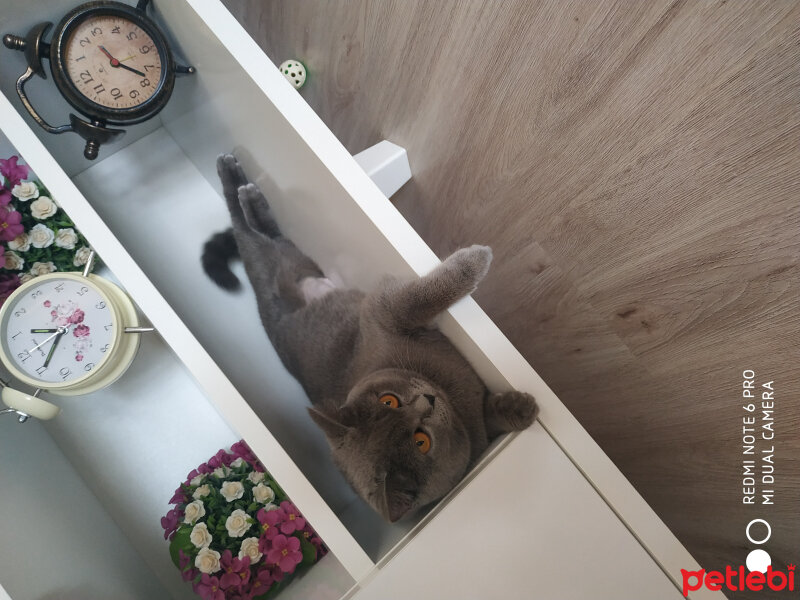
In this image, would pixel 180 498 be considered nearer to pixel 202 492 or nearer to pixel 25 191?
pixel 202 492

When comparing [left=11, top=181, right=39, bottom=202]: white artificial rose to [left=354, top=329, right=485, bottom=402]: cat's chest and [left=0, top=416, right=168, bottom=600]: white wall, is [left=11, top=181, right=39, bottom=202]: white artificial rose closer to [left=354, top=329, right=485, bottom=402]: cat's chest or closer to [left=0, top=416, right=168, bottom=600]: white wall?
[left=0, top=416, right=168, bottom=600]: white wall

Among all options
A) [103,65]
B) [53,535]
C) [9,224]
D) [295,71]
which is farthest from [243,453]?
[295,71]

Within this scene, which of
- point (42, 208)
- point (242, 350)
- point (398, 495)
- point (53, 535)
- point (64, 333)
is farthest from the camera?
point (242, 350)

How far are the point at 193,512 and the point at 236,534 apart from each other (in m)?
0.10

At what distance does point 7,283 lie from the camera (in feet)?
3.09

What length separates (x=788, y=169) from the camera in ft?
1.68

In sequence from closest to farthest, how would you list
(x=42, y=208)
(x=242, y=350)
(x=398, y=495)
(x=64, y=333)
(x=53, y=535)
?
(x=398, y=495), (x=53, y=535), (x=64, y=333), (x=42, y=208), (x=242, y=350)

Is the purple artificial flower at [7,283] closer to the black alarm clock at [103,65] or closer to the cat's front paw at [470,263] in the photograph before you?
the black alarm clock at [103,65]

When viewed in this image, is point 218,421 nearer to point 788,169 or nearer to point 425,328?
point 425,328

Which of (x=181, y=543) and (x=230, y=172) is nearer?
(x=181, y=543)

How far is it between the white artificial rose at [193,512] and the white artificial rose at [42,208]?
0.68 metres

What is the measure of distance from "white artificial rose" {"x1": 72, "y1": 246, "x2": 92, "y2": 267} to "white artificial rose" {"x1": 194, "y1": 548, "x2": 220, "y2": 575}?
2.19 feet

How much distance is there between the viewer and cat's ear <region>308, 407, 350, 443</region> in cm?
65

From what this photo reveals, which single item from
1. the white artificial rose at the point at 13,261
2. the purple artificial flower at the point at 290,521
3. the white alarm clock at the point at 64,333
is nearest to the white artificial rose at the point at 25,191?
the white artificial rose at the point at 13,261
